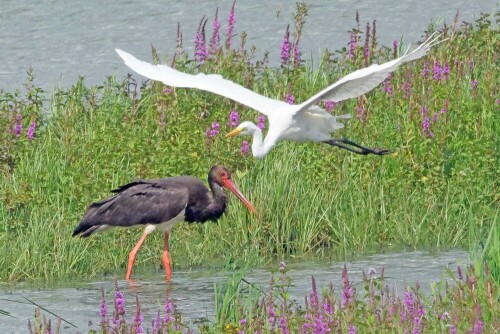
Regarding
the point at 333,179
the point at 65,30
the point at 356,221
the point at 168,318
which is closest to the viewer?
the point at 168,318

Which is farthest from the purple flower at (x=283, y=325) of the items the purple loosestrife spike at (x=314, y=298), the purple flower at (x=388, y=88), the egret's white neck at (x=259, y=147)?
the purple flower at (x=388, y=88)

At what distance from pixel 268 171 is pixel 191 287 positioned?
68.3 inches

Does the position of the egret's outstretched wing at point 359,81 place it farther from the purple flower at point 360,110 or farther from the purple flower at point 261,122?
→ the purple flower at point 360,110

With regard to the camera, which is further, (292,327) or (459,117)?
(459,117)

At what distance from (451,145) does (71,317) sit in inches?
151

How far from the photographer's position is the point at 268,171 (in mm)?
10164

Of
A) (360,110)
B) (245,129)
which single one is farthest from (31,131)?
(360,110)

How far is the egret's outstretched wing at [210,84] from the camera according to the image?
10.3m

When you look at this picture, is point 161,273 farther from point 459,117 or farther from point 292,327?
point 292,327

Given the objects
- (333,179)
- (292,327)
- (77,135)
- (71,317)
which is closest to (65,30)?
(77,135)

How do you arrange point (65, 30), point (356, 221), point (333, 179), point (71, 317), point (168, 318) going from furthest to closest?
point (65, 30), point (333, 179), point (356, 221), point (71, 317), point (168, 318)

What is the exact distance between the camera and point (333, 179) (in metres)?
10.1

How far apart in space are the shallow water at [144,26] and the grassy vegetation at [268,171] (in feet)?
17.3

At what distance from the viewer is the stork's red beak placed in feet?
31.1
